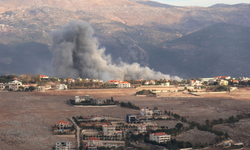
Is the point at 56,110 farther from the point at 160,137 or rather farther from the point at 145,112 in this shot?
the point at 160,137

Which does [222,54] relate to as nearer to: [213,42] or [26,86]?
Result: [213,42]

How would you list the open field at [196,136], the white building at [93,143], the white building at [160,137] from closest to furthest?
the white building at [93,143] < the white building at [160,137] < the open field at [196,136]

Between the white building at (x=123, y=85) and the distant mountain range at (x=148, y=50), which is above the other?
the distant mountain range at (x=148, y=50)

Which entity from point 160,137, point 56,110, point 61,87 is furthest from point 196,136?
point 61,87

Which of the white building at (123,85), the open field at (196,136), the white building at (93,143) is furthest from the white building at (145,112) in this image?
the white building at (123,85)

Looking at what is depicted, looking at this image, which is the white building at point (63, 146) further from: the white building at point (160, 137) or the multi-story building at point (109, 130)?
the white building at point (160, 137)

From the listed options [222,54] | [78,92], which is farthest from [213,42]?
[78,92]
